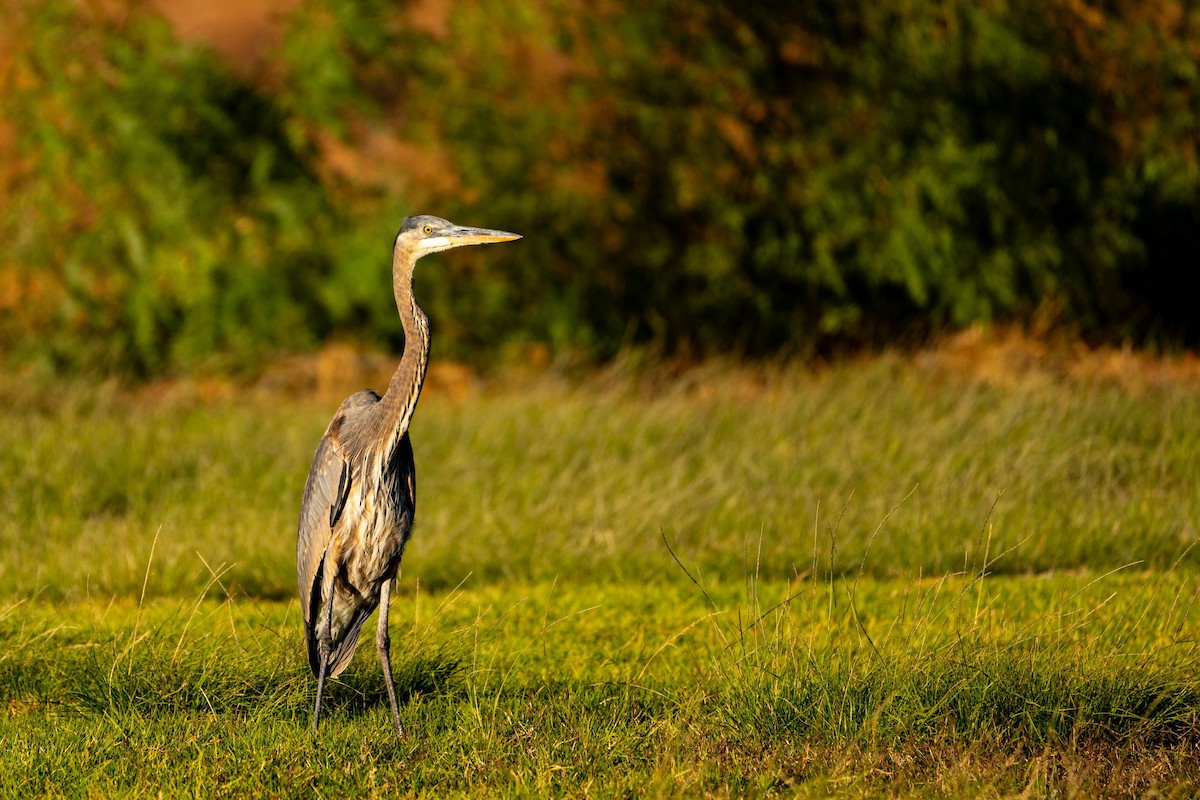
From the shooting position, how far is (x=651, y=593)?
25.6 feet

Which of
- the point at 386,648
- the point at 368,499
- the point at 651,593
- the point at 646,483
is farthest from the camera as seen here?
the point at 646,483

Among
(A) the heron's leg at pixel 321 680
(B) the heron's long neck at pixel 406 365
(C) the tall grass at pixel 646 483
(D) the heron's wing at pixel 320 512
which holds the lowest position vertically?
(C) the tall grass at pixel 646 483

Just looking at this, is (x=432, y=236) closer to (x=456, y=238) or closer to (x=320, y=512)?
(x=456, y=238)

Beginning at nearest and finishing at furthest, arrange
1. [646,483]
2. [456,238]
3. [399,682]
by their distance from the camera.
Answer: [456,238]
[399,682]
[646,483]

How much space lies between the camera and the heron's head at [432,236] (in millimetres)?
5309

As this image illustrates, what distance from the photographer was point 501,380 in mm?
13680

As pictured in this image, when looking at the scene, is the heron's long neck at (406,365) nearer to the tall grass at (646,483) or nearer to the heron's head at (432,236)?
the heron's head at (432,236)

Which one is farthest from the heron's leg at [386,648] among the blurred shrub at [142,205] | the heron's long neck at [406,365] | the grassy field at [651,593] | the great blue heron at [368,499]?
the blurred shrub at [142,205]

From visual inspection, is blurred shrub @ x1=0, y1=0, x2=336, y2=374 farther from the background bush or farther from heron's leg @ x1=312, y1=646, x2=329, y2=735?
heron's leg @ x1=312, y1=646, x2=329, y2=735

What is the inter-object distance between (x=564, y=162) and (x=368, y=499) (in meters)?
8.56

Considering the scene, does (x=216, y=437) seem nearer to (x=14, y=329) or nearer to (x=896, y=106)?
(x=14, y=329)

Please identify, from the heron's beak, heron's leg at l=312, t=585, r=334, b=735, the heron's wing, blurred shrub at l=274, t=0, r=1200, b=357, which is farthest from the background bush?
the heron's beak

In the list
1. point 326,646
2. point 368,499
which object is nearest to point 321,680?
point 326,646

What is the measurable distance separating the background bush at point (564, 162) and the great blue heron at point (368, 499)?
24.8ft
